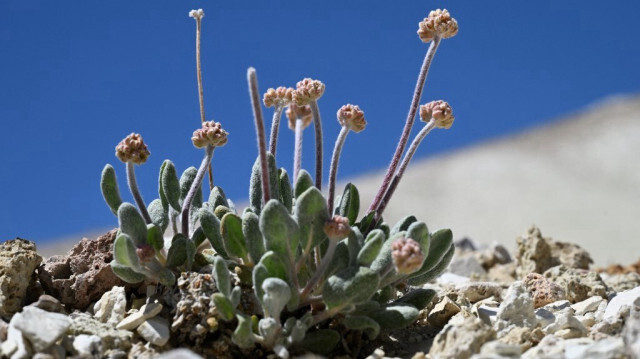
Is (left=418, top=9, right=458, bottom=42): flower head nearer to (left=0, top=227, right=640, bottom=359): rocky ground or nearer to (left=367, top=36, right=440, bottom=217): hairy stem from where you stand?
(left=367, top=36, right=440, bottom=217): hairy stem

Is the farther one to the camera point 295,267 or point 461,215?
point 461,215

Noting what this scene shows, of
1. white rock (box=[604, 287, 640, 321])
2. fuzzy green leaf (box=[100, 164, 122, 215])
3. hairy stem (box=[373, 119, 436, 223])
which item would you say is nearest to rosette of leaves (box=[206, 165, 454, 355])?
hairy stem (box=[373, 119, 436, 223])

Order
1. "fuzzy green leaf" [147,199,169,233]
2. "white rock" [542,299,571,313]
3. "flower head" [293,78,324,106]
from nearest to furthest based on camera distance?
"flower head" [293,78,324,106], "fuzzy green leaf" [147,199,169,233], "white rock" [542,299,571,313]

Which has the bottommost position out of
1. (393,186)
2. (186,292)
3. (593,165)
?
(186,292)

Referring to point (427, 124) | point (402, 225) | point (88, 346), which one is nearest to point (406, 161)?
point (427, 124)

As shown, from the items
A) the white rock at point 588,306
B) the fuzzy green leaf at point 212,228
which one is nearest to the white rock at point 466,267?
the white rock at point 588,306

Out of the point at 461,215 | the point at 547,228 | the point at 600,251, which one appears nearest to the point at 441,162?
the point at 461,215

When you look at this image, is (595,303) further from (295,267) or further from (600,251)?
(600,251)
